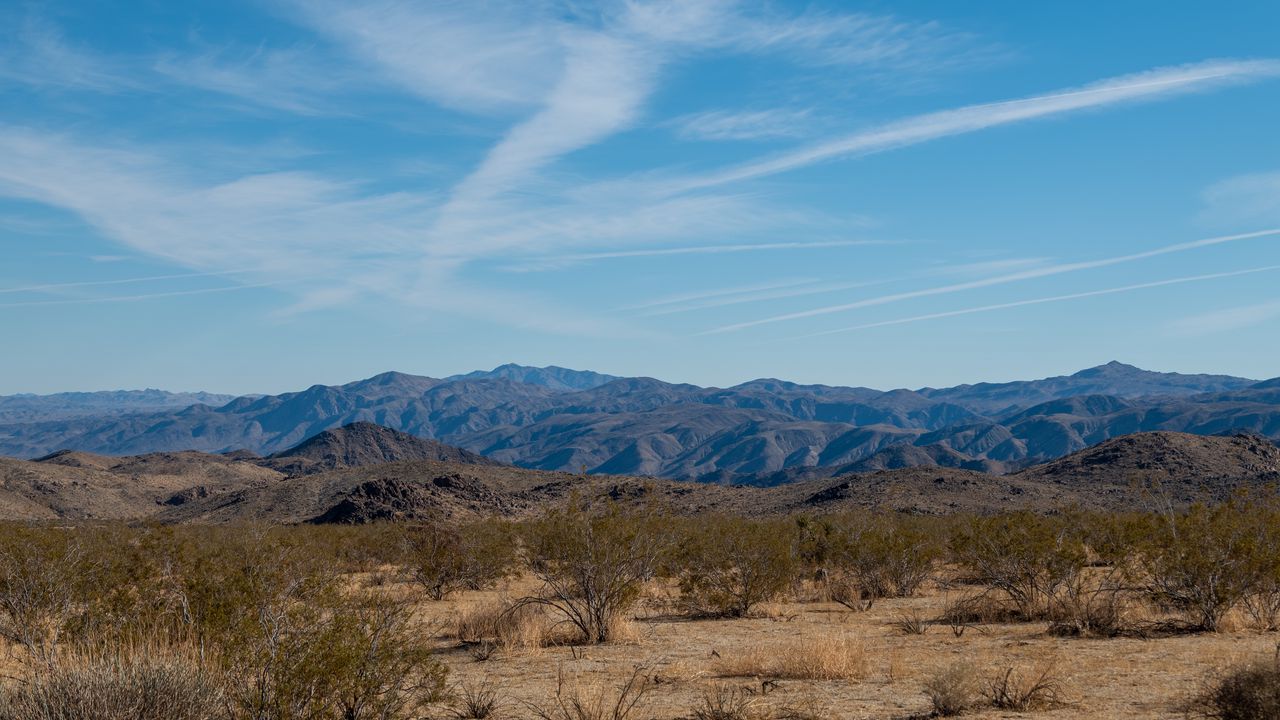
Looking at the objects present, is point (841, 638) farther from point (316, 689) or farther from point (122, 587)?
point (122, 587)

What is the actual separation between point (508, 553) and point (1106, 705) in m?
19.8

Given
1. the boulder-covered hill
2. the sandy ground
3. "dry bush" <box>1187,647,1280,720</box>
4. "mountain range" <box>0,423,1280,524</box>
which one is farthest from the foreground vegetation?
the boulder-covered hill

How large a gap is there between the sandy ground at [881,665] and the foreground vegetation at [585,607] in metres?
0.19

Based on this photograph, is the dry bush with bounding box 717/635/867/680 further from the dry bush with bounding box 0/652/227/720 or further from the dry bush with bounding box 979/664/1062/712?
the dry bush with bounding box 0/652/227/720

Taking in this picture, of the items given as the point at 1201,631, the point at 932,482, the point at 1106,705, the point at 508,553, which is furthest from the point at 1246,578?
the point at 932,482

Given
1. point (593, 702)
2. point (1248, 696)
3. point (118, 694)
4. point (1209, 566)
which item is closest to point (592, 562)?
point (593, 702)

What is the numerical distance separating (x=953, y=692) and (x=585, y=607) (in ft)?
28.5

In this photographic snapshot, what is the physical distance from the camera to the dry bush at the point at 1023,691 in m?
10.6

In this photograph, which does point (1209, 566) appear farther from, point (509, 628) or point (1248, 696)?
point (509, 628)

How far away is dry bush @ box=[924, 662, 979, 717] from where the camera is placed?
33.8ft

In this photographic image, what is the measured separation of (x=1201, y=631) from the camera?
51.2 feet

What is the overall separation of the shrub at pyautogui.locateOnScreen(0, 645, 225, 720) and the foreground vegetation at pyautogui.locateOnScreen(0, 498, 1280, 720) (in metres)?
0.02

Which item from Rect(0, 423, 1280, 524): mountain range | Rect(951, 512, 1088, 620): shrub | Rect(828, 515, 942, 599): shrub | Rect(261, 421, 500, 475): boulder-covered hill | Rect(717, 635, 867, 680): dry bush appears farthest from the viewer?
Rect(261, 421, 500, 475): boulder-covered hill

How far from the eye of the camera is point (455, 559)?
27000 millimetres
